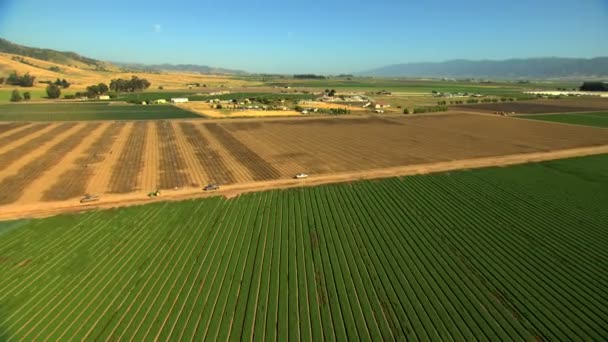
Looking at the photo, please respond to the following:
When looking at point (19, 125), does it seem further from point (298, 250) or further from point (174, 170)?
point (298, 250)

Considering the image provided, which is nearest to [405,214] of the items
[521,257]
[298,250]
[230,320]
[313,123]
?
[521,257]

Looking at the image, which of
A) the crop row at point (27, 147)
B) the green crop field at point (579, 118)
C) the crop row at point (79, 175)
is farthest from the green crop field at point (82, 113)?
the green crop field at point (579, 118)

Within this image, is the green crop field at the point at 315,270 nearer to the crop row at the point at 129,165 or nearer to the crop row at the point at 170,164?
the crop row at the point at 170,164

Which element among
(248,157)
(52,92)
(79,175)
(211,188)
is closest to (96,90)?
(52,92)

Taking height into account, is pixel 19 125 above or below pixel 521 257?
above

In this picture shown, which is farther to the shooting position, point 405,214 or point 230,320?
point 405,214

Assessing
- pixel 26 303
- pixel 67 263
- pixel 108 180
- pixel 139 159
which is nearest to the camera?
pixel 26 303

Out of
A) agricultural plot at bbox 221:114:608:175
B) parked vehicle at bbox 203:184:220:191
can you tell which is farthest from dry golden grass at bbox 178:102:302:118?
parked vehicle at bbox 203:184:220:191
